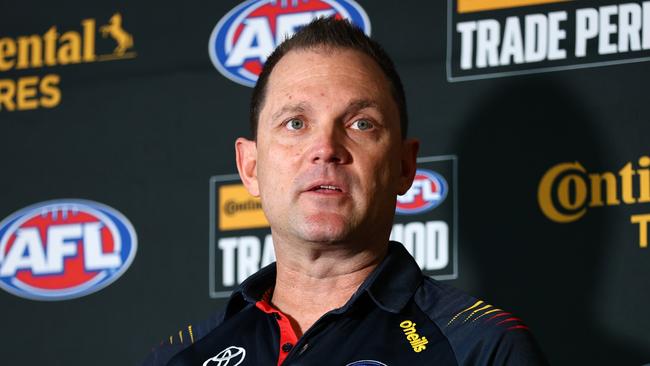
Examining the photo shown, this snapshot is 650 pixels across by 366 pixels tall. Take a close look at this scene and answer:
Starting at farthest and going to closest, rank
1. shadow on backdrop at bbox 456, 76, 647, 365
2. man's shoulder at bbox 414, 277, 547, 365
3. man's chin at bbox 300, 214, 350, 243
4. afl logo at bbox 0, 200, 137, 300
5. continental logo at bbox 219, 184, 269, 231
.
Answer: afl logo at bbox 0, 200, 137, 300
continental logo at bbox 219, 184, 269, 231
shadow on backdrop at bbox 456, 76, 647, 365
man's chin at bbox 300, 214, 350, 243
man's shoulder at bbox 414, 277, 547, 365

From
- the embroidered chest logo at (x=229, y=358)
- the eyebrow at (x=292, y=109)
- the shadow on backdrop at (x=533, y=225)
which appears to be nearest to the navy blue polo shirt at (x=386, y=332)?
the embroidered chest logo at (x=229, y=358)

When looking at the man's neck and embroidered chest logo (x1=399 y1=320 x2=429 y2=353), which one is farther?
the man's neck

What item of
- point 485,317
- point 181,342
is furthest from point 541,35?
point 181,342

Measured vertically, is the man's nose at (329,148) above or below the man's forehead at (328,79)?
below

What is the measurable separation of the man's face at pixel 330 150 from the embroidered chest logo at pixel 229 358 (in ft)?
0.60

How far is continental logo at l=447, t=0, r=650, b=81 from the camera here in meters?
2.17

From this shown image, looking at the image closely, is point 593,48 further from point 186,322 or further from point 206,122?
point 186,322

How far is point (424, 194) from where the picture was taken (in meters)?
2.26

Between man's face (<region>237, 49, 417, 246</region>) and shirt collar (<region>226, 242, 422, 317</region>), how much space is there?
47 mm

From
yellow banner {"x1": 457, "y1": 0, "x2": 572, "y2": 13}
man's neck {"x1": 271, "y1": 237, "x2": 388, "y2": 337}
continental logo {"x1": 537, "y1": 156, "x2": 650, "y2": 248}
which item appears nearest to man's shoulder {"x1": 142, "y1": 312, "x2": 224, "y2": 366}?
man's neck {"x1": 271, "y1": 237, "x2": 388, "y2": 337}

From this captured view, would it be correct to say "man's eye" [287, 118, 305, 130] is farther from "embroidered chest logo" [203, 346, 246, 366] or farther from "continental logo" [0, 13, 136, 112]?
"continental logo" [0, 13, 136, 112]

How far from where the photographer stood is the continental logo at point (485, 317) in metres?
1.63

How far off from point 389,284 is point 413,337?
113mm

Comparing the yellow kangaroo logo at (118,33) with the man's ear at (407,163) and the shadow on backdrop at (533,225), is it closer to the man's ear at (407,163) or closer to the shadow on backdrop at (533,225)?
the shadow on backdrop at (533,225)
